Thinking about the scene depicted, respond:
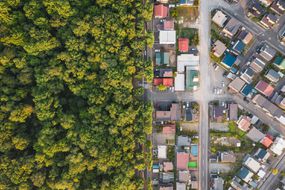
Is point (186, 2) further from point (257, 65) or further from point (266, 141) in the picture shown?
point (266, 141)

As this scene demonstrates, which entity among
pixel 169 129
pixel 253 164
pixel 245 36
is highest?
pixel 245 36

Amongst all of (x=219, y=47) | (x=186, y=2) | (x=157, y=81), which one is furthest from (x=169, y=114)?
(x=186, y=2)

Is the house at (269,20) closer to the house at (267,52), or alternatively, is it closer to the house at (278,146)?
the house at (267,52)

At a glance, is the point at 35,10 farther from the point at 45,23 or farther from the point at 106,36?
the point at 106,36

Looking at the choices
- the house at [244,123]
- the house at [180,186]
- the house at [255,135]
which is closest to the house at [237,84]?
the house at [244,123]

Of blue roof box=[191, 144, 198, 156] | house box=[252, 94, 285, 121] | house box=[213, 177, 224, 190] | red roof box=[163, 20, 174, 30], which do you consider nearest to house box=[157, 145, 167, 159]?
blue roof box=[191, 144, 198, 156]

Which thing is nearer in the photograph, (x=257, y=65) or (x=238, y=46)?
(x=257, y=65)
